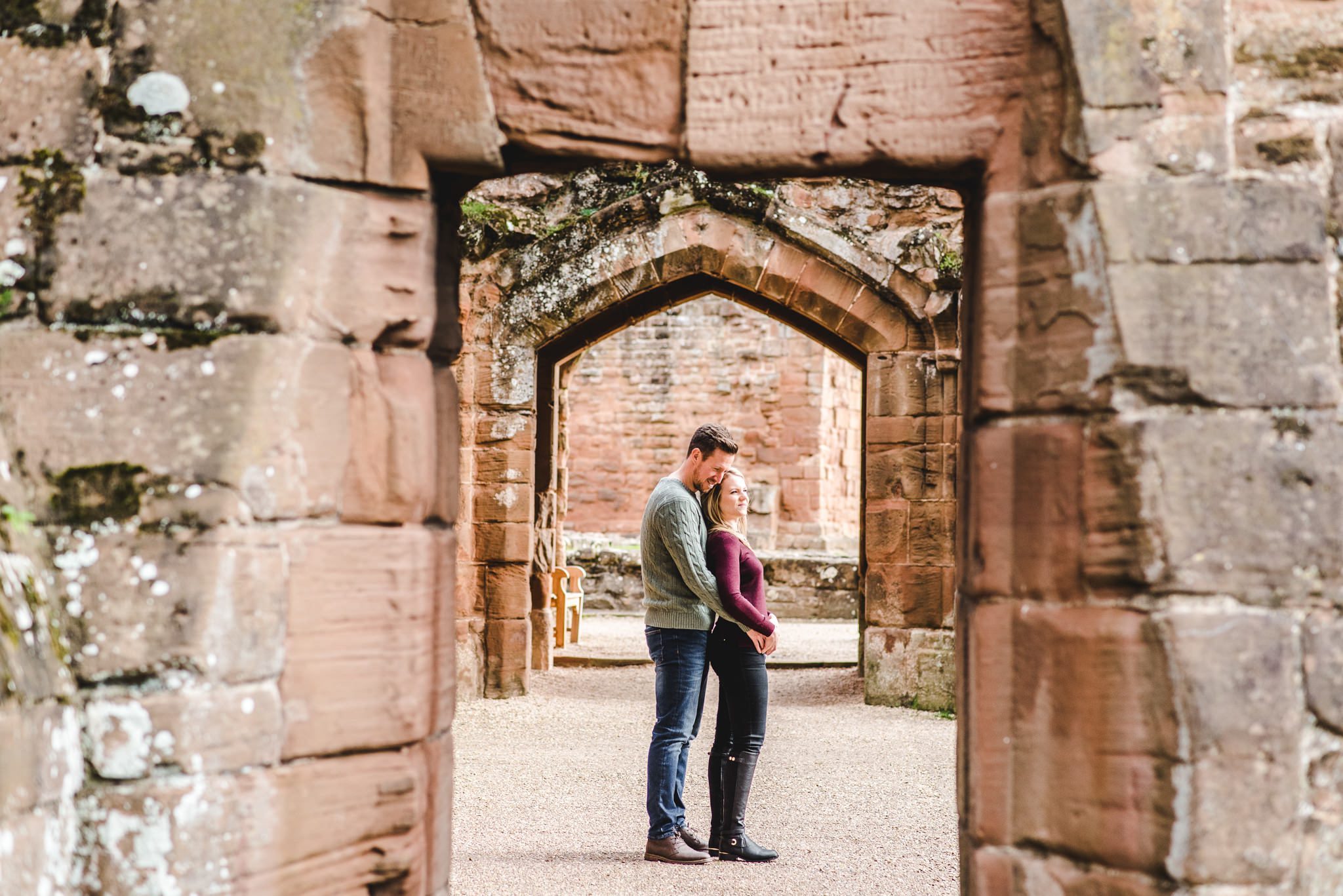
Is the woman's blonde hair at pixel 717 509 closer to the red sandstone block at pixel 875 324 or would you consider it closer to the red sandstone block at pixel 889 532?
the red sandstone block at pixel 889 532

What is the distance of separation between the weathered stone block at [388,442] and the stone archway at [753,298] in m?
5.92

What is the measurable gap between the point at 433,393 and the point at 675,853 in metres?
2.49

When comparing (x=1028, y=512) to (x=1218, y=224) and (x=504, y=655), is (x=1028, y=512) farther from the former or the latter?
(x=504, y=655)

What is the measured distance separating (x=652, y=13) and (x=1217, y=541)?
61.3 inches

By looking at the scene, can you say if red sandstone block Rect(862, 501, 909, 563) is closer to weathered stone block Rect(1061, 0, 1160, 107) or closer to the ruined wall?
weathered stone block Rect(1061, 0, 1160, 107)

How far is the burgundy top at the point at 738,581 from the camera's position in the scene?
4254mm

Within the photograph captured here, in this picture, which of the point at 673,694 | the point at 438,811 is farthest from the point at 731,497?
the point at 438,811

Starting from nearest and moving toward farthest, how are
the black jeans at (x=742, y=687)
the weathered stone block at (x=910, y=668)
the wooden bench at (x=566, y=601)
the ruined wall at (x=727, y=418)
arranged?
the black jeans at (x=742, y=687) < the weathered stone block at (x=910, y=668) < the wooden bench at (x=566, y=601) < the ruined wall at (x=727, y=418)

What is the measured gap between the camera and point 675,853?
176 inches

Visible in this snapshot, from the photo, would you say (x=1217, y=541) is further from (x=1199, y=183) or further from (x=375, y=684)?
(x=375, y=684)

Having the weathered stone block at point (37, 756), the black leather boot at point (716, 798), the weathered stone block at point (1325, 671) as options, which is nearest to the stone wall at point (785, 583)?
the black leather boot at point (716, 798)

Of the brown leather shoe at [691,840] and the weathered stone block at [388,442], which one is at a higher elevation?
the weathered stone block at [388,442]

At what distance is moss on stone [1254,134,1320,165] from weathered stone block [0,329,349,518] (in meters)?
1.97

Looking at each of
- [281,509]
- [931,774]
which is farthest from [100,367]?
[931,774]
